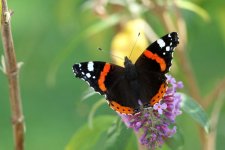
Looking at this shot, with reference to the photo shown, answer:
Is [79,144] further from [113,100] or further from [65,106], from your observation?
[65,106]

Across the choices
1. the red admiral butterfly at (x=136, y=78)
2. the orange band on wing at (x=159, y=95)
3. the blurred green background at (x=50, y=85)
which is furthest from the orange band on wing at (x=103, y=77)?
the blurred green background at (x=50, y=85)

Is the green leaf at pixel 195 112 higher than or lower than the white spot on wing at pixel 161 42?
lower

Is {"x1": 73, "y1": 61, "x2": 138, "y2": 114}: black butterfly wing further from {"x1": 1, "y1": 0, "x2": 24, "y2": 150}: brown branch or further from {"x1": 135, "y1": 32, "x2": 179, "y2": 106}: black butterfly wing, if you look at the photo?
{"x1": 1, "y1": 0, "x2": 24, "y2": 150}: brown branch

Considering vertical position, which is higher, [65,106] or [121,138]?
[65,106]

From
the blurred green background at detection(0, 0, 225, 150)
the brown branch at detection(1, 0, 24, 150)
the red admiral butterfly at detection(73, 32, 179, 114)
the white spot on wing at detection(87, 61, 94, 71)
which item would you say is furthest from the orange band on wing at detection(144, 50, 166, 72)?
the blurred green background at detection(0, 0, 225, 150)

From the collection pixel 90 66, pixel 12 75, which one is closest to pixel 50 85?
pixel 90 66

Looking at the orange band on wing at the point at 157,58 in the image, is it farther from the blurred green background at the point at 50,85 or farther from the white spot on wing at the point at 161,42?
the blurred green background at the point at 50,85

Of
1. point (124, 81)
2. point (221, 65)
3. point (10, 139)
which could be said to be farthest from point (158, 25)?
point (10, 139)
